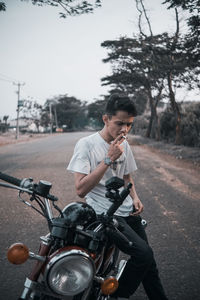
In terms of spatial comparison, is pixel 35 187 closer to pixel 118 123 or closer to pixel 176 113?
pixel 118 123

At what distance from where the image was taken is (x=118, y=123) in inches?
80.3

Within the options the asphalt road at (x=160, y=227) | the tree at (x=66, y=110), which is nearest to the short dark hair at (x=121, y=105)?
the asphalt road at (x=160, y=227)

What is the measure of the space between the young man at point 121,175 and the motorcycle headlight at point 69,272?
417 millimetres

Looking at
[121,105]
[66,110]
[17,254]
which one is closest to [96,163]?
[121,105]

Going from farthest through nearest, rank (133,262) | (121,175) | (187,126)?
(187,126) → (121,175) → (133,262)

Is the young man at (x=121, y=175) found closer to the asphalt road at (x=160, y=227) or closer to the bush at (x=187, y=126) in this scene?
the asphalt road at (x=160, y=227)

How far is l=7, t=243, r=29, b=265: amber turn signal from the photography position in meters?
1.18

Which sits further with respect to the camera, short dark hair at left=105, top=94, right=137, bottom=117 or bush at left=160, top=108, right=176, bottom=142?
bush at left=160, top=108, right=176, bottom=142

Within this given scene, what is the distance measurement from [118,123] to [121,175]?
49 cm

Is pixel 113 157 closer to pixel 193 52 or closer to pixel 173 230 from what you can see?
pixel 173 230

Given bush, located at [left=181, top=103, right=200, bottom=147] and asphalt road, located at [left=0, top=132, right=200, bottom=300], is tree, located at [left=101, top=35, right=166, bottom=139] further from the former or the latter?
asphalt road, located at [left=0, top=132, right=200, bottom=300]

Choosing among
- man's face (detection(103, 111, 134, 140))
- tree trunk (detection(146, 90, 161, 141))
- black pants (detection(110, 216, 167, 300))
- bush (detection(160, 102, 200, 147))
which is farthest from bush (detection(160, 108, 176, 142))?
black pants (detection(110, 216, 167, 300))

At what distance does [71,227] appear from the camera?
137 centimetres

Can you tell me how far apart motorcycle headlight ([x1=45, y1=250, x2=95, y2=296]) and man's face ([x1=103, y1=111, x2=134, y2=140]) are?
99 cm
